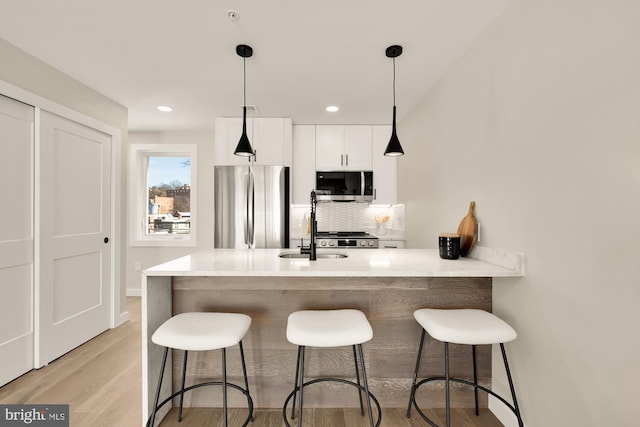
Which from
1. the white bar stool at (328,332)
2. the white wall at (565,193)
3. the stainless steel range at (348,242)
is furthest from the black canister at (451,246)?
the stainless steel range at (348,242)

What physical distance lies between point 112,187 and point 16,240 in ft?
3.55

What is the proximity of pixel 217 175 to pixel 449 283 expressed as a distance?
Answer: 284 centimetres

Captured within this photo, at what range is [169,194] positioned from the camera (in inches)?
182

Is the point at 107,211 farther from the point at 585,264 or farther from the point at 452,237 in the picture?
the point at 585,264

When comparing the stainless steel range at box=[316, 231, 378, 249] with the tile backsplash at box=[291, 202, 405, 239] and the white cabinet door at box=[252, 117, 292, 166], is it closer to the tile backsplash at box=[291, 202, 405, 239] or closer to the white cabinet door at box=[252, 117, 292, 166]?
the tile backsplash at box=[291, 202, 405, 239]

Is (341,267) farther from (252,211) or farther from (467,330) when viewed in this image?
(252,211)

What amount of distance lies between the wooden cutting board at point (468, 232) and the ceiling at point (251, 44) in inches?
47.1

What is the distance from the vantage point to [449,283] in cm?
194

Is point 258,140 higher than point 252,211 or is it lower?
higher

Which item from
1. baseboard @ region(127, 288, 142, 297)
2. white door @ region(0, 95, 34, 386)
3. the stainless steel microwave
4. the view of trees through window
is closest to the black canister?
the stainless steel microwave

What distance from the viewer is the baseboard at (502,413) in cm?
171

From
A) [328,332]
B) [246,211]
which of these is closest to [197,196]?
[246,211]

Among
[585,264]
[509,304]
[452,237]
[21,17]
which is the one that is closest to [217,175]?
[21,17]

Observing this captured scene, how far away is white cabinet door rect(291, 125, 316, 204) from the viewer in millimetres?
4090
